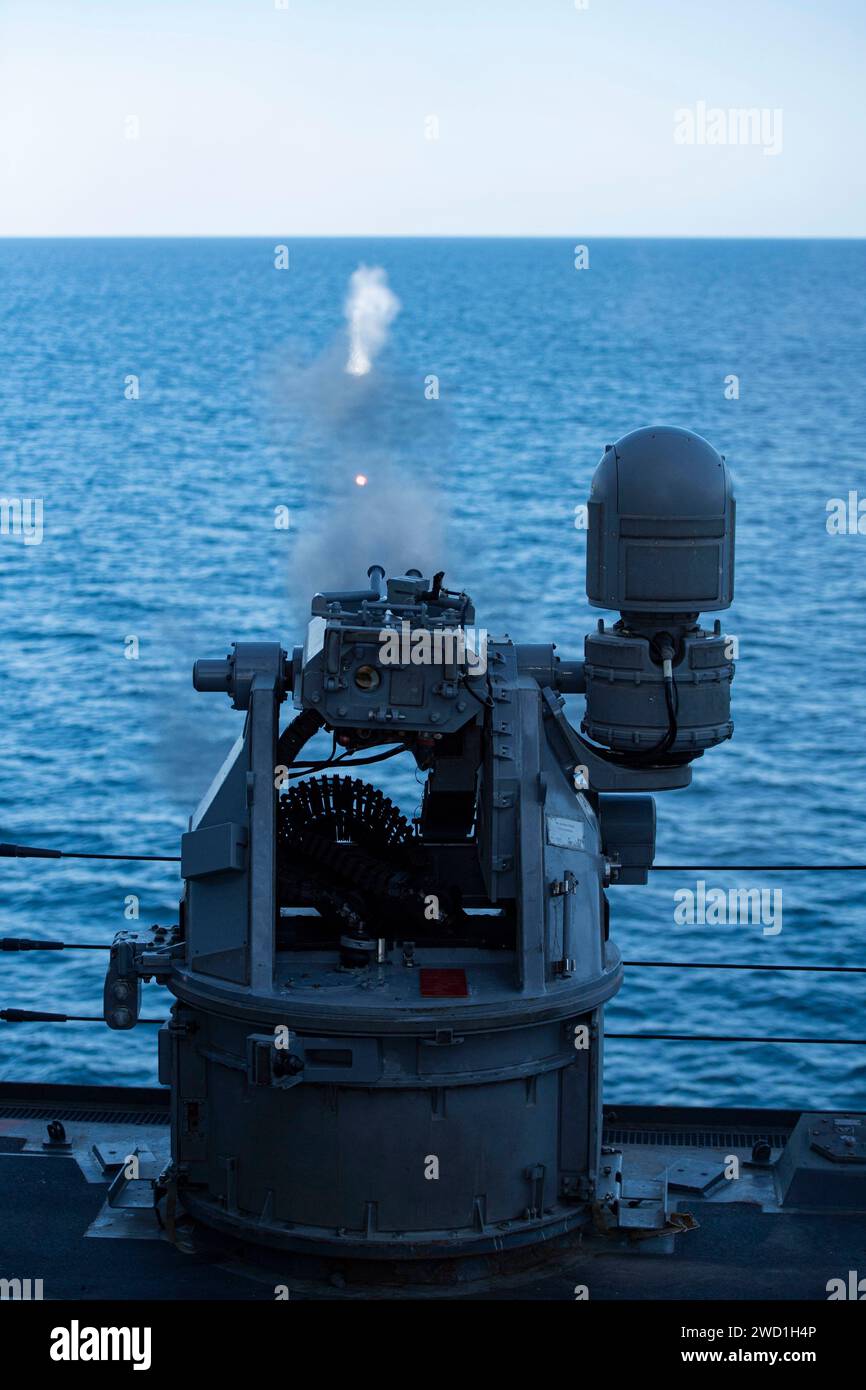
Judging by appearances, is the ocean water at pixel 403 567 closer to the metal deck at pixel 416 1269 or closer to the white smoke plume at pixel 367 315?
the white smoke plume at pixel 367 315

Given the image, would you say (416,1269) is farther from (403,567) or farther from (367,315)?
(367,315)

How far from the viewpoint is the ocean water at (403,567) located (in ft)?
76.4

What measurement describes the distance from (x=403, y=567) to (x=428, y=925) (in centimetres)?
304

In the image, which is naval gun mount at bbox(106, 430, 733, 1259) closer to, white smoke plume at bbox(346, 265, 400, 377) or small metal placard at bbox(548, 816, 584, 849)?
small metal placard at bbox(548, 816, 584, 849)

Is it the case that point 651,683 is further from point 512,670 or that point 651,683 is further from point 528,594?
point 528,594

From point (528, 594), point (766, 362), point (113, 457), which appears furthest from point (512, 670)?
point (766, 362)

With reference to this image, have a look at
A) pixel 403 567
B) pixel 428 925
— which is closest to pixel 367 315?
pixel 403 567

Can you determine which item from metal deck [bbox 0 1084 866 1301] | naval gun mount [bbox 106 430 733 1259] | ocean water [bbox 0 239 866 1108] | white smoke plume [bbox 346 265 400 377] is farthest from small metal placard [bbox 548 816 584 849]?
white smoke plume [bbox 346 265 400 377]

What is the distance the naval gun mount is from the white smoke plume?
3.59 m

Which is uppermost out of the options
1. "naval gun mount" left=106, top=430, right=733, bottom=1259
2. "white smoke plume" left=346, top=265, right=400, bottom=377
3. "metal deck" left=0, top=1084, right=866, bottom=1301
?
"white smoke plume" left=346, top=265, right=400, bottom=377

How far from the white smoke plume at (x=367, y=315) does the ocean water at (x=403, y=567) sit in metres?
0.16

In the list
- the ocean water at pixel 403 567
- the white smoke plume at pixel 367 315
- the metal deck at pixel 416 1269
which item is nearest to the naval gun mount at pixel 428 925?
the metal deck at pixel 416 1269

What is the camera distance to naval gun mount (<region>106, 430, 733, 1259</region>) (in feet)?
36.3

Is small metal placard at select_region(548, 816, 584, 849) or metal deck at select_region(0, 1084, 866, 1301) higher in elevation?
small metal placard at select_region(548, 816, 584, 849)
